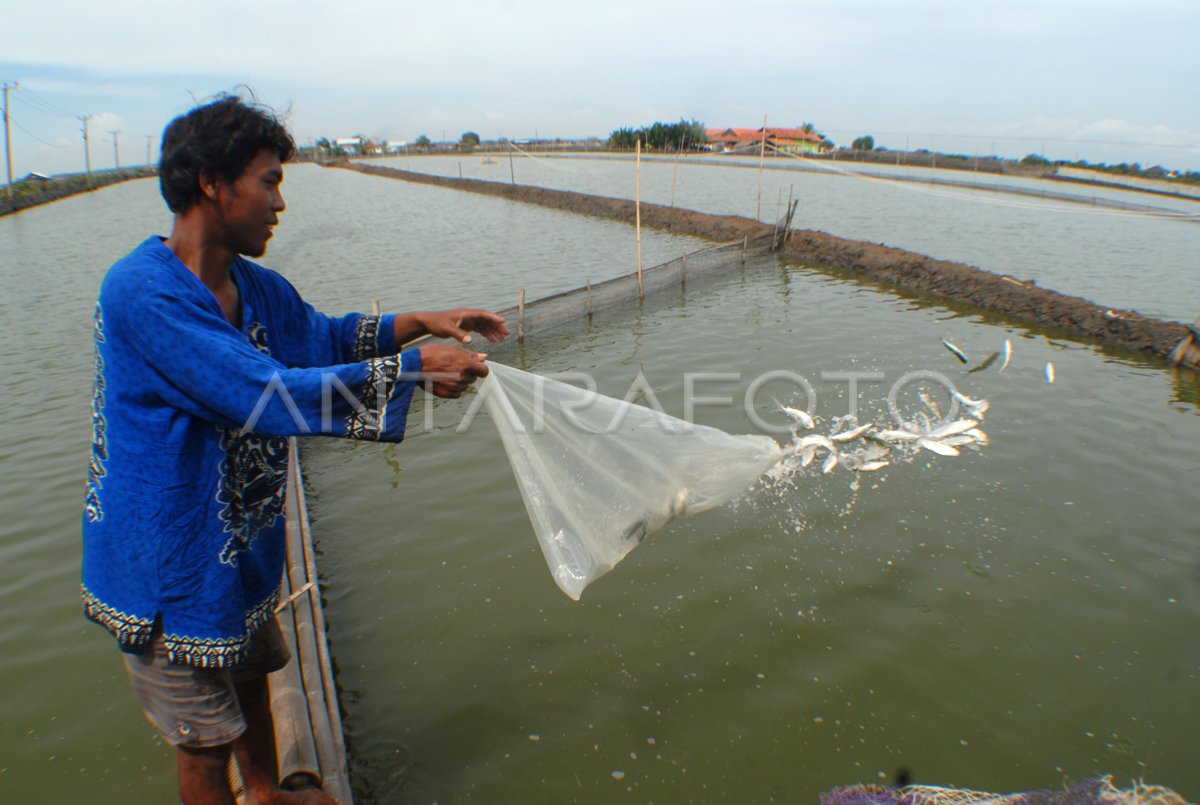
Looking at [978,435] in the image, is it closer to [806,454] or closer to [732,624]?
[806,454]

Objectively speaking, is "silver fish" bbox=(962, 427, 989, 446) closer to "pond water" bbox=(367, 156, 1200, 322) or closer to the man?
the man

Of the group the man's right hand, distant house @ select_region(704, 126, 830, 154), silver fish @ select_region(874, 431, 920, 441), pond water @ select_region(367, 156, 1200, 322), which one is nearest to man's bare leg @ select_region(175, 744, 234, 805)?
the man's right hand

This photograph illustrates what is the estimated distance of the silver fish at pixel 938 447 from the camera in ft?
16.4

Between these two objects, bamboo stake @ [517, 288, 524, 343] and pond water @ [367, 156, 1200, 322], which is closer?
bamboo stake @ [517, 288, 524, 343]

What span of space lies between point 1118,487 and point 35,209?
37926 millimetres

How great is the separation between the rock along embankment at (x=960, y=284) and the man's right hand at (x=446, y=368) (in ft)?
30.3

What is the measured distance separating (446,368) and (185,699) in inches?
37.0

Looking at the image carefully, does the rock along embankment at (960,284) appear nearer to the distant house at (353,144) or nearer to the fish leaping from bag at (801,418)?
the fish leaping from bag at (801,418)

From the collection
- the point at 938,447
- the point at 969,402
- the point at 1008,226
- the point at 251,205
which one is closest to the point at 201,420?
the point at 251,205

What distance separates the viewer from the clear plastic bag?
7.41 ft

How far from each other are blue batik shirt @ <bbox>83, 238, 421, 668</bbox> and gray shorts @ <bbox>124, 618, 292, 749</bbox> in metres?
0.05

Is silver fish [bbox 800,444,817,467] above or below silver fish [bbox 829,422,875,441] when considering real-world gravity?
below

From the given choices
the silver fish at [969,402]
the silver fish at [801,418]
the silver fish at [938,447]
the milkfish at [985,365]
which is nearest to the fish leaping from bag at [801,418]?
the silver fish at [801,418]

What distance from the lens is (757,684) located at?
304 centimetres
